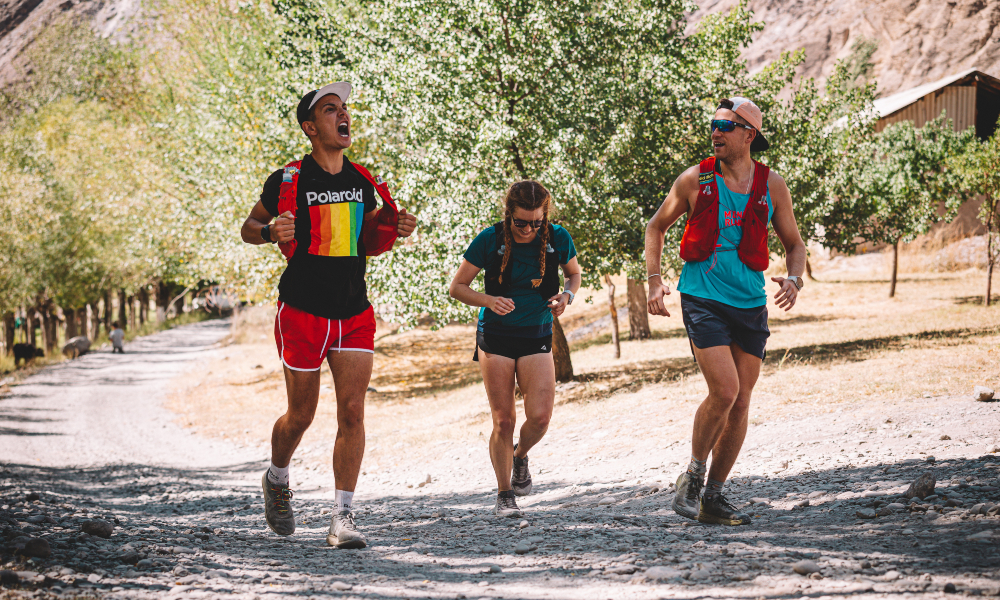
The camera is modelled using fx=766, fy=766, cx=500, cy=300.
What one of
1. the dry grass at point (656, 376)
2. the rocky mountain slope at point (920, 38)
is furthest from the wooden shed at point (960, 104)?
the rocky mountain slope at point (920, 38)

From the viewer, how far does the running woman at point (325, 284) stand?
429 cm

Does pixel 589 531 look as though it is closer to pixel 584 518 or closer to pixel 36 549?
pixel 584 518

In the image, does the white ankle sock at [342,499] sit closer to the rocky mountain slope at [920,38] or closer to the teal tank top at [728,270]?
the teal tank top at [728,270]

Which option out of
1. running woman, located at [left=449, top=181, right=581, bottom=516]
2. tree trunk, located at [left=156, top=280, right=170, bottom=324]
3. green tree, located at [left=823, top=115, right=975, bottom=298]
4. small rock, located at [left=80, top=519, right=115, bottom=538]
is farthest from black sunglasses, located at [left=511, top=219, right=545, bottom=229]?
tree trunk, located at [left=156, top=280, right=170, bottom=324]

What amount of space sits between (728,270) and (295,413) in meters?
2.61

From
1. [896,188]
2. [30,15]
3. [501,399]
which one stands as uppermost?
[30,15]

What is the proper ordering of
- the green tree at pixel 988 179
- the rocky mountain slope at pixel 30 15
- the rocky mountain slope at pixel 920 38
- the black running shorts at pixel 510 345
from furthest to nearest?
the rocky mountain slope at pixel 30 15
the rocky mountain slope at pixel 920 38
the green tree at pixel 988 179
the black running shorts at pixel 510 345

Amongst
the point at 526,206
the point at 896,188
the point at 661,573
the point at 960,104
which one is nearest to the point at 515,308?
the point at 526,206

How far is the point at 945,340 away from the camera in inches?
545

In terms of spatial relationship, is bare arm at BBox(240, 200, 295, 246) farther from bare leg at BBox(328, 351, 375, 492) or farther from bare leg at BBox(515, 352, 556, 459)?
bare leg at BBox(515, 352, 556, 459)

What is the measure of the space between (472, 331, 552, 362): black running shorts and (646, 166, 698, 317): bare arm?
0.86 metres

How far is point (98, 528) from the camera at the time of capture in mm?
4332

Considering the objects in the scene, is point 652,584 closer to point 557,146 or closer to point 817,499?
point 817,499

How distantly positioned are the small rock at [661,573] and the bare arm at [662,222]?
4.86 feet
